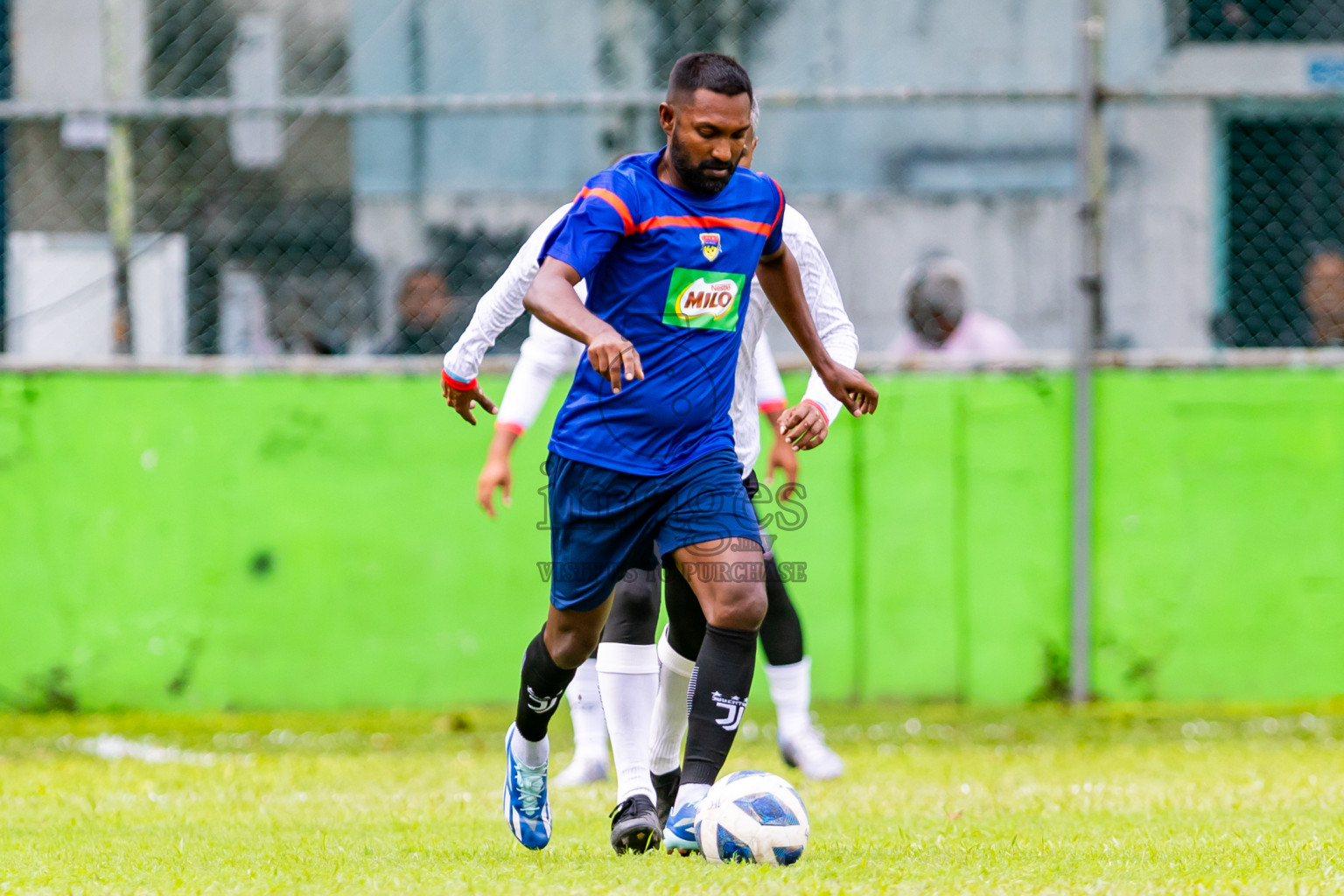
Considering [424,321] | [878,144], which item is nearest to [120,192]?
[424,321]

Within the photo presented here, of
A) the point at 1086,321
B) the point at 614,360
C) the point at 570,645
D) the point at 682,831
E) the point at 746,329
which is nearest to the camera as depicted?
the point at 614,360

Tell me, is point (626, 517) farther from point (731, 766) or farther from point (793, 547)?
point (793, 547)

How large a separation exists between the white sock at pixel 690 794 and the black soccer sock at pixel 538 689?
449mm

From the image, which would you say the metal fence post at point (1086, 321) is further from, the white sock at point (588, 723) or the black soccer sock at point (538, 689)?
the black soccer sock at point (538, 689)

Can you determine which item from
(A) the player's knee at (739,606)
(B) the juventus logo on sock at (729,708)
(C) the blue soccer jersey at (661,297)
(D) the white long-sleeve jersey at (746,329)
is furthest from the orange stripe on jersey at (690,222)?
(B) the juventus logo on sock at (729,708)

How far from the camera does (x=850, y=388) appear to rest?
420 cm

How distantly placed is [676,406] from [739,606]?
1.63 ft

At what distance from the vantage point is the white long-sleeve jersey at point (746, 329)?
14.0ft

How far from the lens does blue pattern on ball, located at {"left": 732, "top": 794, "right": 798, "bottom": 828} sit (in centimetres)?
375

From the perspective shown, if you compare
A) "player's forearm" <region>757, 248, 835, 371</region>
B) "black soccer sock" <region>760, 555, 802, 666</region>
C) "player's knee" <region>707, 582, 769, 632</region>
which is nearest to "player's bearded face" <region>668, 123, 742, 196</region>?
"player's forearm" <region>757, 248, 835, 371</region>

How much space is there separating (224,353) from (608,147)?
221 cm

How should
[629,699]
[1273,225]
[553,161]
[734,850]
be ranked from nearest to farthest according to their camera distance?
[734,850] < [629,699] < [1273,225] < [553,161]

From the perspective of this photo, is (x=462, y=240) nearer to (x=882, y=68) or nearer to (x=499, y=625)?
(x=499, y=625)

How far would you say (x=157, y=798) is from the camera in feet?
17.5
